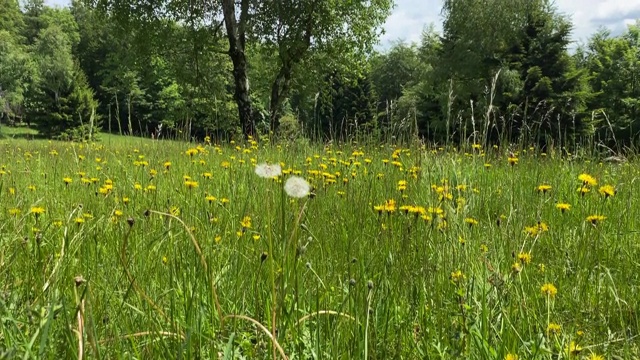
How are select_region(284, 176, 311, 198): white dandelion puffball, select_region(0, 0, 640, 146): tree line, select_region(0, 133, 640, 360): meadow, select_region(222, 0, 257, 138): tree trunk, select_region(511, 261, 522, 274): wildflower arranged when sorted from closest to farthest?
select_region(284, 176, 311, 198): white dandelion puffball → select_region(0, 133, 640, 360): meadow → select_region(511, 261, 522, 274): wildflower → select_region(0, 0, 640, 146): tree line → select_region(222, 0, 257, 138): tree trunk

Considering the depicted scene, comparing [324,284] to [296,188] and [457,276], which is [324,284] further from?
[296,188]

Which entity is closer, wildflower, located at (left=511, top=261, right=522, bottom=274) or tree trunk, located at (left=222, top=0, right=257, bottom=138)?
wildflower, located at (left=511, top=261, right=522, bottom=274)

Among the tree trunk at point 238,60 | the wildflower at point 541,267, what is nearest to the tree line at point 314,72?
the tree trunk at point 238,60

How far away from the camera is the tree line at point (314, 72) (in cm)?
611

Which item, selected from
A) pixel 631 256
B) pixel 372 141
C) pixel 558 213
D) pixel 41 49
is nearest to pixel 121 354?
pixel 631 256

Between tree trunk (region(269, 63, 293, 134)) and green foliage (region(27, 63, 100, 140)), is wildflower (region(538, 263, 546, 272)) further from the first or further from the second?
green foliage (region(27, 63, 100, 140))

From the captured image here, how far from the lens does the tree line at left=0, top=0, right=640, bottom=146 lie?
6.11 m

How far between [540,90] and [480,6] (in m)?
6.34

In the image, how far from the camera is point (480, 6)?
24.8 metres

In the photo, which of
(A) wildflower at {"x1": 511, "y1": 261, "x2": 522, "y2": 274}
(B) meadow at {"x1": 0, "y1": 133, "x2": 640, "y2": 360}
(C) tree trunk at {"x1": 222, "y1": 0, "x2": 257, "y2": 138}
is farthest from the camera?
(C) tree trunk at {"x1": 222, "y1": 0, "x2": 257, "y2": 138}

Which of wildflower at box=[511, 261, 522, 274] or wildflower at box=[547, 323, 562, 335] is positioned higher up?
wildflower at box=[511, 261, 522, 274]

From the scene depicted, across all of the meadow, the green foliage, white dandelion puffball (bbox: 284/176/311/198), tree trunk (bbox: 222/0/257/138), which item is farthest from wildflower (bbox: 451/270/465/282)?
the green foliage

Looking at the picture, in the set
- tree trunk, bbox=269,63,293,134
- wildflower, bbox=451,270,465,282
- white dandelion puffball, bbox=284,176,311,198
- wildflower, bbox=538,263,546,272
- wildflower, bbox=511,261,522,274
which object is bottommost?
wildflower, bbox=538,263,546,272

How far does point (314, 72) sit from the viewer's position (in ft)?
49.1
